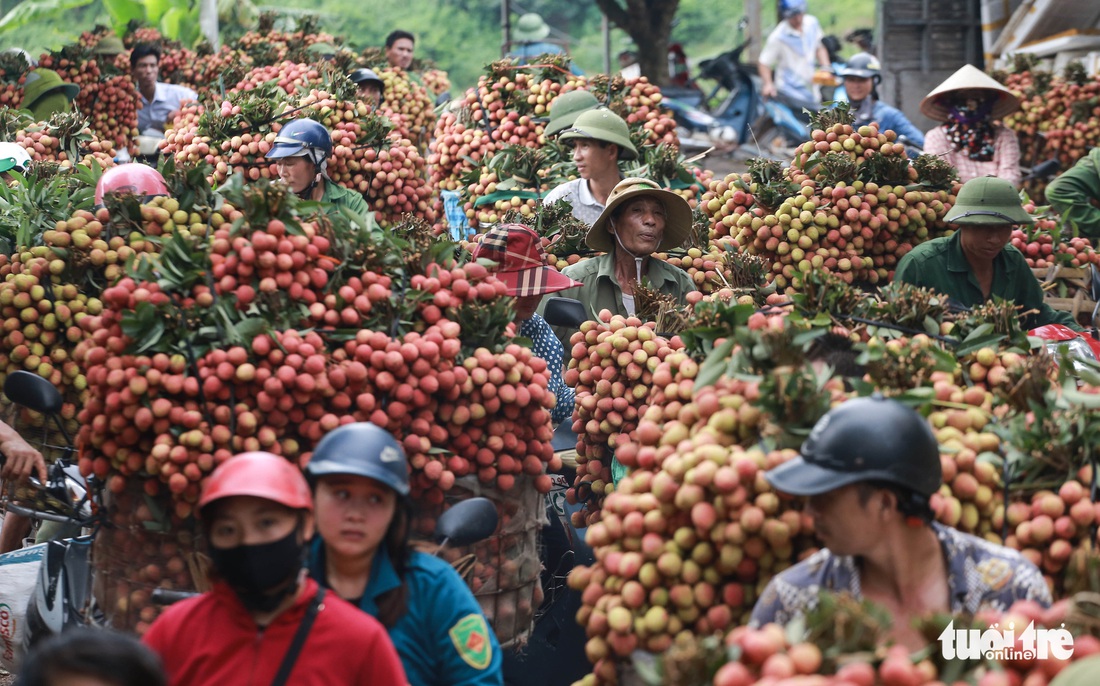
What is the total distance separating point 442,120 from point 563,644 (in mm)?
5286

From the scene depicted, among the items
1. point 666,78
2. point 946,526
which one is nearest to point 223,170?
point 946,526

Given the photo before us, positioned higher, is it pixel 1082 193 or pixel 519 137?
pixel 519 137

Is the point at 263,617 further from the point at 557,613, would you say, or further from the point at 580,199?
the point at 580,199

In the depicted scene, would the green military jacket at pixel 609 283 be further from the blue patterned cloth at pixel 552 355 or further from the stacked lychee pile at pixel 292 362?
the stacked lychee pile at pixel 292 362

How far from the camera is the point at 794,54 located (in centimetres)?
1634

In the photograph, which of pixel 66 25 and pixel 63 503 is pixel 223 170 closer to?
pixel 63 503

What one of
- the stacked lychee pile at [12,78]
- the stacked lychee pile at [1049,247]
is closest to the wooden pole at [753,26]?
the stacked lychee pile at [12,78]

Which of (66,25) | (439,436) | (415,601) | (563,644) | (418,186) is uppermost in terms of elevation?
(66,25)

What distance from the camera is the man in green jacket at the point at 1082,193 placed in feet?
25.1

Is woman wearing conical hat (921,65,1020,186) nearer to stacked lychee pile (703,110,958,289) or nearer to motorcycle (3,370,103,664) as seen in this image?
stacked lychee pile (703,110,958,289)

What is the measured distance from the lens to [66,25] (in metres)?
26.2

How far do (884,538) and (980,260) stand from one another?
3.45m

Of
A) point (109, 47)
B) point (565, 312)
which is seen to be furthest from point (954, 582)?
point (109, 47)

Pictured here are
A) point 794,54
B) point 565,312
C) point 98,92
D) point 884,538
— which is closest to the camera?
point 884,538
